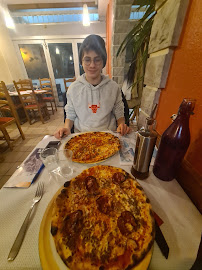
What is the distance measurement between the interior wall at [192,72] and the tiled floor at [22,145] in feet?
7.09

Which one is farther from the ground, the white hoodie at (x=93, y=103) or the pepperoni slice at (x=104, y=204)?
the white hoodie at (x=93, y=103)

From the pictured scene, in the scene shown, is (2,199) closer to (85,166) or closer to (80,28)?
(85,166)

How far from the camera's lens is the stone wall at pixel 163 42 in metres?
Answer: 0.66

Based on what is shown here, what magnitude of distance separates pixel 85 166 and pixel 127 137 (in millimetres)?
457

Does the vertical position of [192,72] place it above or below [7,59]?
below

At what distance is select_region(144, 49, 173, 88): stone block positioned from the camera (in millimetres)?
794

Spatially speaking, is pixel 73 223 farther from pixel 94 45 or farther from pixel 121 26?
pixel 121 26

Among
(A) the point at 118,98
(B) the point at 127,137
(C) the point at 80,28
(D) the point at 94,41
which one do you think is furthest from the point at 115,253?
(C) the point at 80,28

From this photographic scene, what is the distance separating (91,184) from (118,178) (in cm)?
14

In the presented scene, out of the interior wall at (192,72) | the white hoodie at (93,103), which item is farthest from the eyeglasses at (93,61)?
the interior wall at (192,72)

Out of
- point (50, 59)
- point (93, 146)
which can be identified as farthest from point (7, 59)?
point (93, 146)

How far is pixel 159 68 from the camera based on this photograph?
0.86 m

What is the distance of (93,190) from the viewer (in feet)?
1.83

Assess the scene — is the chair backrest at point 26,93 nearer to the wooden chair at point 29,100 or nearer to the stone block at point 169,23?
the wooden chair at point 29,100
